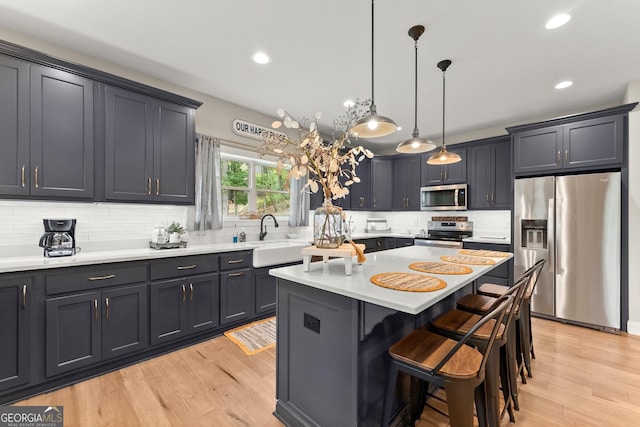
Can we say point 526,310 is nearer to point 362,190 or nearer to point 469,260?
point 469,260

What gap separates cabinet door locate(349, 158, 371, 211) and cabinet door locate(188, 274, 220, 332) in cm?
319

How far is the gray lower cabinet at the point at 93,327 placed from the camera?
2.09 m

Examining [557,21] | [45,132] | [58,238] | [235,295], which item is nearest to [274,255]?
[235,295]

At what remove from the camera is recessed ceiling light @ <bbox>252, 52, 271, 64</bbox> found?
2.61 metres

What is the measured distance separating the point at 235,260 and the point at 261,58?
210 cm

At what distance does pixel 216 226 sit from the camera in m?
3.51

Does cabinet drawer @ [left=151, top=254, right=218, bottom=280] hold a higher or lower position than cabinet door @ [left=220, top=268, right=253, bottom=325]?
higher

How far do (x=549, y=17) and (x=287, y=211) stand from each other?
367cm

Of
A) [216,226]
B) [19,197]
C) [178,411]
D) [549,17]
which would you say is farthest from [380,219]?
[19,197]

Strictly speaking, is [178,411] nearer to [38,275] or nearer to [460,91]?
[38,275]

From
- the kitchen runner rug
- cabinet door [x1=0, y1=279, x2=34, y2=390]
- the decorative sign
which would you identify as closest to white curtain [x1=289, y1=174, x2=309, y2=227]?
the decorative sign

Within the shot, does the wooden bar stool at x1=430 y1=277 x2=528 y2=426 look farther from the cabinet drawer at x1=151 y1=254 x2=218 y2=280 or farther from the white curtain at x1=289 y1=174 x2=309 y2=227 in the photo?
the white curtain at x1=289 y1=174 x2=309 y2=227

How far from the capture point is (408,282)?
59.4 inches

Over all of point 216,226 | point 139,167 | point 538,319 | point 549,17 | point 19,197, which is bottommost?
point 538,319
